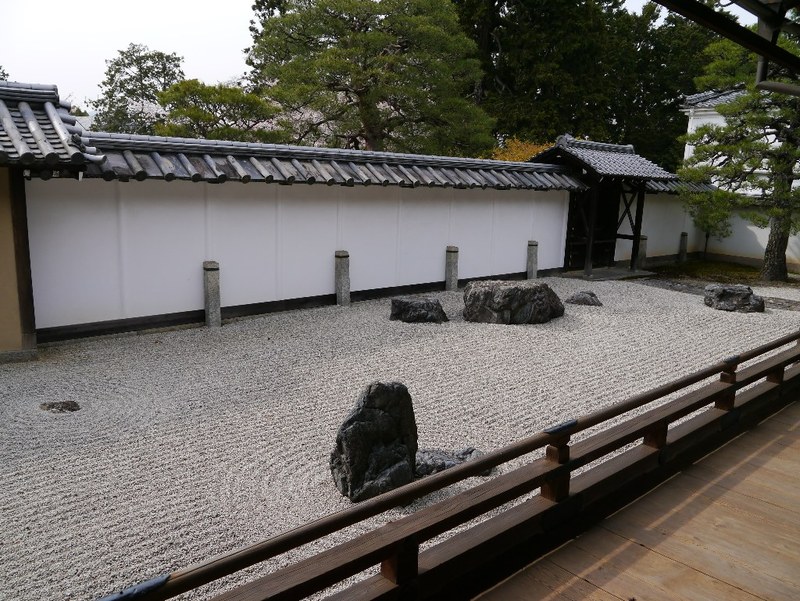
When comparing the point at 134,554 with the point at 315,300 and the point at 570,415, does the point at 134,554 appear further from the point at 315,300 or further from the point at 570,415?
the point at 315,300

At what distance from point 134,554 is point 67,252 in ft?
19.4

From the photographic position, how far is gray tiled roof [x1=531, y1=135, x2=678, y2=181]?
1532 centimetres

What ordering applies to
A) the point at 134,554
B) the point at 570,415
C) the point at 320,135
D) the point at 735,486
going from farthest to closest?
→ 1. the point at 320,135
2. the point at 570,415
3. the point at 735,486
4. the point at 134,554

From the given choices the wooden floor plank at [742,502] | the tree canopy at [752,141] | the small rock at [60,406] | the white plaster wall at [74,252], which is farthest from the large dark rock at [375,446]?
the tree canopy at [752,141]

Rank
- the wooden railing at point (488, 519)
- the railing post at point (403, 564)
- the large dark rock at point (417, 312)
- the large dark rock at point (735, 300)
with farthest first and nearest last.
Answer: the large dark rock at point (735, 300) < the large dark rock at point (417, 312) < the railing post at point (403, 564) < the wooden railing at point (488, 519)

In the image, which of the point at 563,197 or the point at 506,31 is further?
the point at 506,31

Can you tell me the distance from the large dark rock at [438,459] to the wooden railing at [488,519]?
123 cm

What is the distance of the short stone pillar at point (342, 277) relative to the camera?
1132 cm

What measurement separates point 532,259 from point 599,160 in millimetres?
3426

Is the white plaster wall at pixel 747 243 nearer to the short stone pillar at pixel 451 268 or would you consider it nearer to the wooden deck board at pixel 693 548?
the short stone pillar at pixel 451 268

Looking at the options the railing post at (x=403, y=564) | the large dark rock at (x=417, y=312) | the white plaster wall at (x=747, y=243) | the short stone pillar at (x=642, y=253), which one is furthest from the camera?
the white plaster wall at (x=747, y=243)

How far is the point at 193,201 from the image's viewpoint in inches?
375

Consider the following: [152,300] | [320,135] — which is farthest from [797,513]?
[320,135]

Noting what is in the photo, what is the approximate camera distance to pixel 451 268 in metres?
13.3
